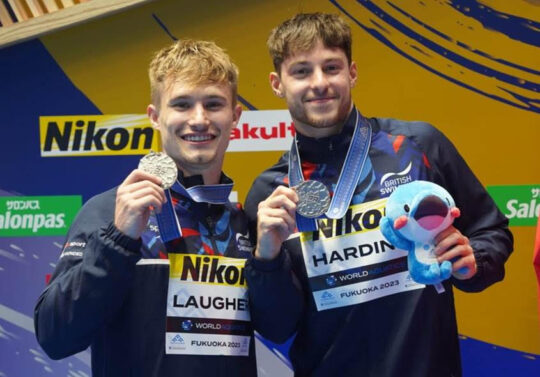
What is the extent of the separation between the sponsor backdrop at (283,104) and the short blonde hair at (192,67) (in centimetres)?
141

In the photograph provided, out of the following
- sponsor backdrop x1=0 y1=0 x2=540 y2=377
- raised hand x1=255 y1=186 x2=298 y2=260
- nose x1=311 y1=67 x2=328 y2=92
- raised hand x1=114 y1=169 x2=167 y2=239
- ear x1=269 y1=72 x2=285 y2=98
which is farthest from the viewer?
sponsor backdrop x1=0 y1=0 x2=540 y2=377

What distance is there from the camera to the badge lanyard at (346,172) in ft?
7.13

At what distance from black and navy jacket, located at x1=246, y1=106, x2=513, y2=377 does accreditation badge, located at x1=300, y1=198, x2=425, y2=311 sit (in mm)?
24

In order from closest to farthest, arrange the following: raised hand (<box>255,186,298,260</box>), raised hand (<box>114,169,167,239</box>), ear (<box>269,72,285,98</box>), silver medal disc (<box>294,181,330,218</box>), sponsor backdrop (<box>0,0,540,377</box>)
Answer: raised hand (<box>114,169,167,239</box>), raised hand (<box>255,186,298,260</box>), silver medal disc (<box>294,181,330,218</box>), ear (<box>269,72,285,98</box>), sponsor backdrop (<box>0,0,540,377</box>)

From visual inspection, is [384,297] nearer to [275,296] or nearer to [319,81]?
[275,296]

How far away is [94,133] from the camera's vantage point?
3717 mm

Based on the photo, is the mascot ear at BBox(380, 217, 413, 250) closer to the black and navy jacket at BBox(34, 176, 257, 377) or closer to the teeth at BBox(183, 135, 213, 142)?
the black and navy jacket at BBox(34, 176, 257, 377)

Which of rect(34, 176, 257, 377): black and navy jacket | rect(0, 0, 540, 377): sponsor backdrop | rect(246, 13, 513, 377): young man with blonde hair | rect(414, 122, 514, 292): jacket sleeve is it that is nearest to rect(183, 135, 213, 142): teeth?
rect(34, 176, 257, 377): black and navy jacket

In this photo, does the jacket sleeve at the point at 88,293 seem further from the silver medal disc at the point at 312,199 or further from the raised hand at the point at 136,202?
the silver medal disc at the point at 312,199

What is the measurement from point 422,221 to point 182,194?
68 centimetres

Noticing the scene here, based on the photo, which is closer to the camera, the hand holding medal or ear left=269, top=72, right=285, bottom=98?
the hand holding medal

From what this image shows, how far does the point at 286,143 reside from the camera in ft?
12.1

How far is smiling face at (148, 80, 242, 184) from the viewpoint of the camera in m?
2.13

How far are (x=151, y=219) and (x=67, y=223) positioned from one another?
1.78 metres
